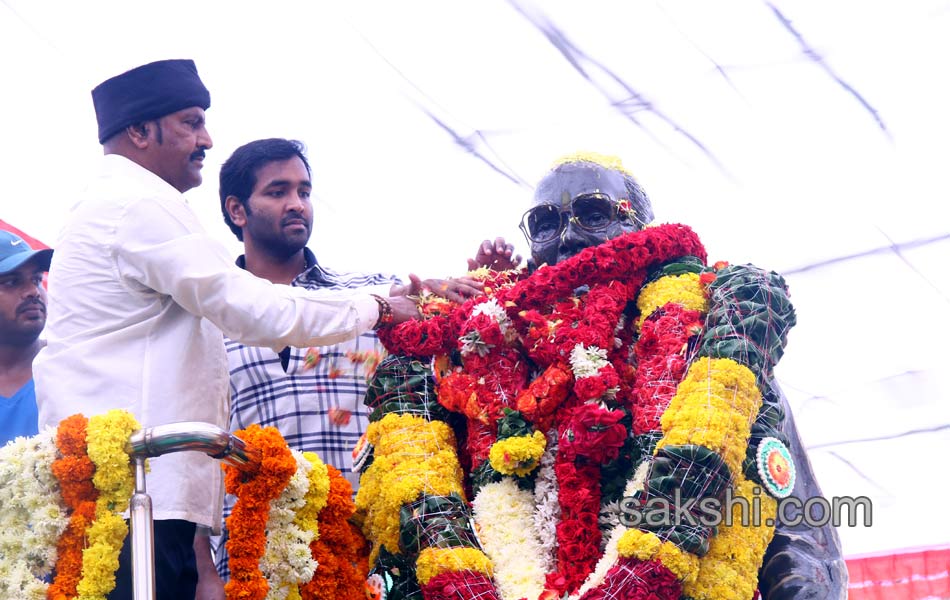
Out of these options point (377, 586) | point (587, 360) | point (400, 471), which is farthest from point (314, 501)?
point (587, 360)

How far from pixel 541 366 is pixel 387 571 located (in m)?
0.85

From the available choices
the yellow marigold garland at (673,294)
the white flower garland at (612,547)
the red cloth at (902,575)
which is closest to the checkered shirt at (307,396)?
the yellow marigold garland at (673,294)

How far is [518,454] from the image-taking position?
3955 millimetres

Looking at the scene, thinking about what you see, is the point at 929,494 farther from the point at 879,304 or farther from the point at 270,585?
the point at 270,585

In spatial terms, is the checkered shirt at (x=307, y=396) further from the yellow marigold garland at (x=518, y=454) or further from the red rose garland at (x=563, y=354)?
the yellow marigold garland at (x=518, y=454)

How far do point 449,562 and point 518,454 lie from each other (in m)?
0.40

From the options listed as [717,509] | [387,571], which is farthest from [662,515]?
[387,571]

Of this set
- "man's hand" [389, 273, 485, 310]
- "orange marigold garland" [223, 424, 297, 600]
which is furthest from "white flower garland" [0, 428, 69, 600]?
"man's hand" [389, 273, 485, 310]

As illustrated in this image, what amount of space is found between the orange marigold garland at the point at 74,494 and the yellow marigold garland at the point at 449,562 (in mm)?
1026

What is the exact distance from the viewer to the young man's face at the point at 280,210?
17.1 ft

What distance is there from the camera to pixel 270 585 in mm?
3746

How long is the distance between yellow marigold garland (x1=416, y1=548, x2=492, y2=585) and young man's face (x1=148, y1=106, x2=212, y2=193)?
1.55 m

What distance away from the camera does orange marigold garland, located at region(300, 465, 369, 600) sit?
12.6 feet
